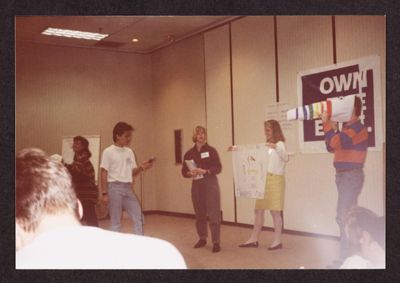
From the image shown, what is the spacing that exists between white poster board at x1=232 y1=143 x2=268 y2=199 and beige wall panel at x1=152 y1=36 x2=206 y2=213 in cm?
130

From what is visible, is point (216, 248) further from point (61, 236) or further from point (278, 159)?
point (61, 236)

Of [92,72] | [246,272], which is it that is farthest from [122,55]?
[246,272]

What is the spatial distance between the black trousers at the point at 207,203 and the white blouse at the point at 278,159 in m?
0.56

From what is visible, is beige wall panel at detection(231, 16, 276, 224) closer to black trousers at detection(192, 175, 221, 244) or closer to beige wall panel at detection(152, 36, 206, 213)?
beige wall panel at detection(152, 36, 206, 213)

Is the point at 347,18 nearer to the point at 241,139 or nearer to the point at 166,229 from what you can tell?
the point at 241,139

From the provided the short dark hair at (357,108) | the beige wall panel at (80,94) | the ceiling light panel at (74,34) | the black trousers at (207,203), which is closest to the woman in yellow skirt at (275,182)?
the black trousers at (207,203)

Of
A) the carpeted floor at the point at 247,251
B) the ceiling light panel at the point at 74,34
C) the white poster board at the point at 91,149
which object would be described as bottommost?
the carpeted floor at the point at 247,251

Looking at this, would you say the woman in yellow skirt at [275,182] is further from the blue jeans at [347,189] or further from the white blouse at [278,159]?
the blue jeans at [347,189]

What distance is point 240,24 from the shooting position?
529cm

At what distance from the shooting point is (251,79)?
5.23 meters

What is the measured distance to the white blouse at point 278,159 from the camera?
4031 millimetres

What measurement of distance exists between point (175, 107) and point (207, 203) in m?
2.24

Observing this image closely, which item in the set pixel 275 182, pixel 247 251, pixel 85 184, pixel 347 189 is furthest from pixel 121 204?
pixel 347 189

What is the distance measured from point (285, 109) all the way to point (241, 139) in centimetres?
78
